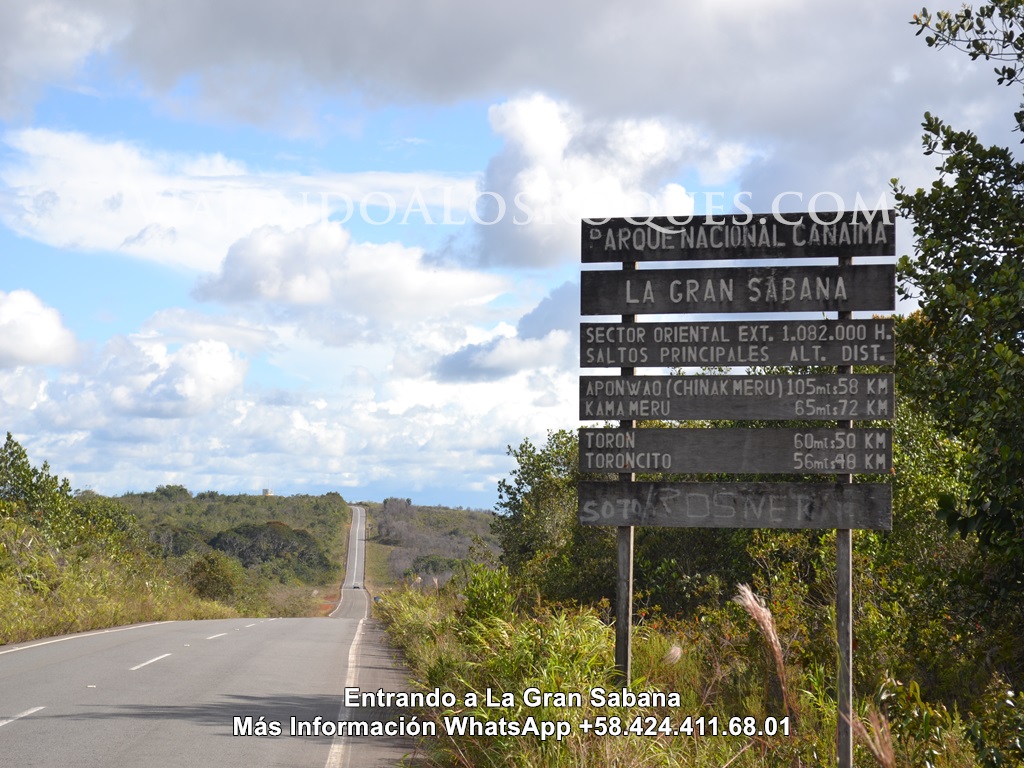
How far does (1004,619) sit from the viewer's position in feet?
28.9

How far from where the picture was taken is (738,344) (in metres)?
8.19

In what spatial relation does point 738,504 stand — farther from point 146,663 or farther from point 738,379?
point 146,663

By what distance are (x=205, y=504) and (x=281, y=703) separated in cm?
12950

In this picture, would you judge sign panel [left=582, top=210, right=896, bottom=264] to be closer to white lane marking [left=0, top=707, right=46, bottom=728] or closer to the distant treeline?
white lane marking [left=0, top=707, right=46, bottom=728]

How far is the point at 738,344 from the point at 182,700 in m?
8.07

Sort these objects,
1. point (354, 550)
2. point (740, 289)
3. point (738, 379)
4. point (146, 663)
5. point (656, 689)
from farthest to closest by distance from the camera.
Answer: point (354, 550) → point (146, 663) → point (656, 689) → point (740, 289) → point (738, 379)

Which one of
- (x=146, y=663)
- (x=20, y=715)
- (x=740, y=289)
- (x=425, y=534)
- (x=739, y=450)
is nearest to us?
Result: (x=739, y=450)

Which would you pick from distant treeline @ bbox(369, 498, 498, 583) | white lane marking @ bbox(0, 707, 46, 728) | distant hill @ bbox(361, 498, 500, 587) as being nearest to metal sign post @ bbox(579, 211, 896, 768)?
white lane marking @ bbox(0, 707, 46, 728)

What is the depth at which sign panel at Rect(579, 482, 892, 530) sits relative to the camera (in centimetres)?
795

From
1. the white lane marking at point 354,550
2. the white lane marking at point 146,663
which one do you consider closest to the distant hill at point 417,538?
the white lane marking at point 354,550

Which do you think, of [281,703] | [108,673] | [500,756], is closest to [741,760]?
[500,756]

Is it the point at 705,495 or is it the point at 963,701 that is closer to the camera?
the point at 705,495

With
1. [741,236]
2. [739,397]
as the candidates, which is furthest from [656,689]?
[741,236]

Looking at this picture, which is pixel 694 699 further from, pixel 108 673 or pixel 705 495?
pixel 108 673
